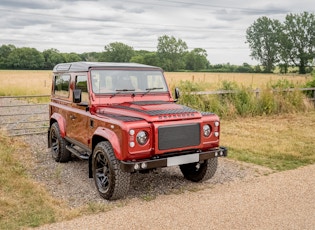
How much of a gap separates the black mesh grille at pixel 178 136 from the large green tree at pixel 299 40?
5496 cm

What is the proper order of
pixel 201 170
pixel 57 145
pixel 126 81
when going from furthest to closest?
pixel 57 145 < pixel 126 81 < pixel 201 170

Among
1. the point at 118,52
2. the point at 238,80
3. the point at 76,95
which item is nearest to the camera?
the point at 76,95

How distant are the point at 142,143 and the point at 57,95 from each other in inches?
133

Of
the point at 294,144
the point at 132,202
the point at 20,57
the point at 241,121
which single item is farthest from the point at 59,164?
the point at 20,57

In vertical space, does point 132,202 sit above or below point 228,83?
below

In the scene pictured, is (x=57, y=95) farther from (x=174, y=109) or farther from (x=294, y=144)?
A: (x=294, y=144)

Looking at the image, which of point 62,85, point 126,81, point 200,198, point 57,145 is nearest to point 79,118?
point 126,81

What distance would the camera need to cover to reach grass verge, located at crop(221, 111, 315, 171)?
25.2 feet

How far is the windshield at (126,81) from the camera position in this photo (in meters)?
6.10

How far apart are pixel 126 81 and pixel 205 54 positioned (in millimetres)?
65454

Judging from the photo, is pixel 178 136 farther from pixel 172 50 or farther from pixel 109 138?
pixel 172 50

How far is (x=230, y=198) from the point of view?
210 inches

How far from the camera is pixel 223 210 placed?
4863 millimetres

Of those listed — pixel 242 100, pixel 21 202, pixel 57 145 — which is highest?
pixel 242 100
